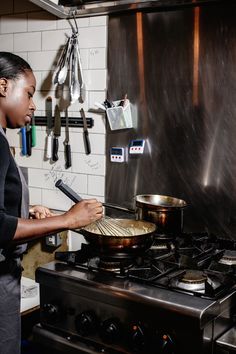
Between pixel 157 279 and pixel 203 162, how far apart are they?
81 cm

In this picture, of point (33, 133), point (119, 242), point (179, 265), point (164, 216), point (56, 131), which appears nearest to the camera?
point (119, 242)

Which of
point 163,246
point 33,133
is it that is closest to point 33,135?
point 33,133

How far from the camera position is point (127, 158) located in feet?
7.70

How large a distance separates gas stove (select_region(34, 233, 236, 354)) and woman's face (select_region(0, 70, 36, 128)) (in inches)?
22.4

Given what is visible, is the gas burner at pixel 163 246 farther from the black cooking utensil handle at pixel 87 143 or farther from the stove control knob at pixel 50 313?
the black cooking utensil handle at pixel 87 143

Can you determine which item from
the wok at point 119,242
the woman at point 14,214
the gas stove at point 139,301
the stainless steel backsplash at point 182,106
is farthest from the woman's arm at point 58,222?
the stainless steel backsplash at point 182,106

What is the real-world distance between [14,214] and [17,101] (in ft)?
1.30

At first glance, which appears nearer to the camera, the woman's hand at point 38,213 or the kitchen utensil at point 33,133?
the woman's hand at point 38,213

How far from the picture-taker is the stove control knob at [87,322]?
1.48 meters

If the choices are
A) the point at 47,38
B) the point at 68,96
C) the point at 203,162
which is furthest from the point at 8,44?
the point at 203,162

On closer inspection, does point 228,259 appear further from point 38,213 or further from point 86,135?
point 86,135

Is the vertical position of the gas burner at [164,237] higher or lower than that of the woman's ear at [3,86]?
lower

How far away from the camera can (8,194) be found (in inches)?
57.1

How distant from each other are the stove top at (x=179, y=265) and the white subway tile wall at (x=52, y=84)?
71 centimetres
